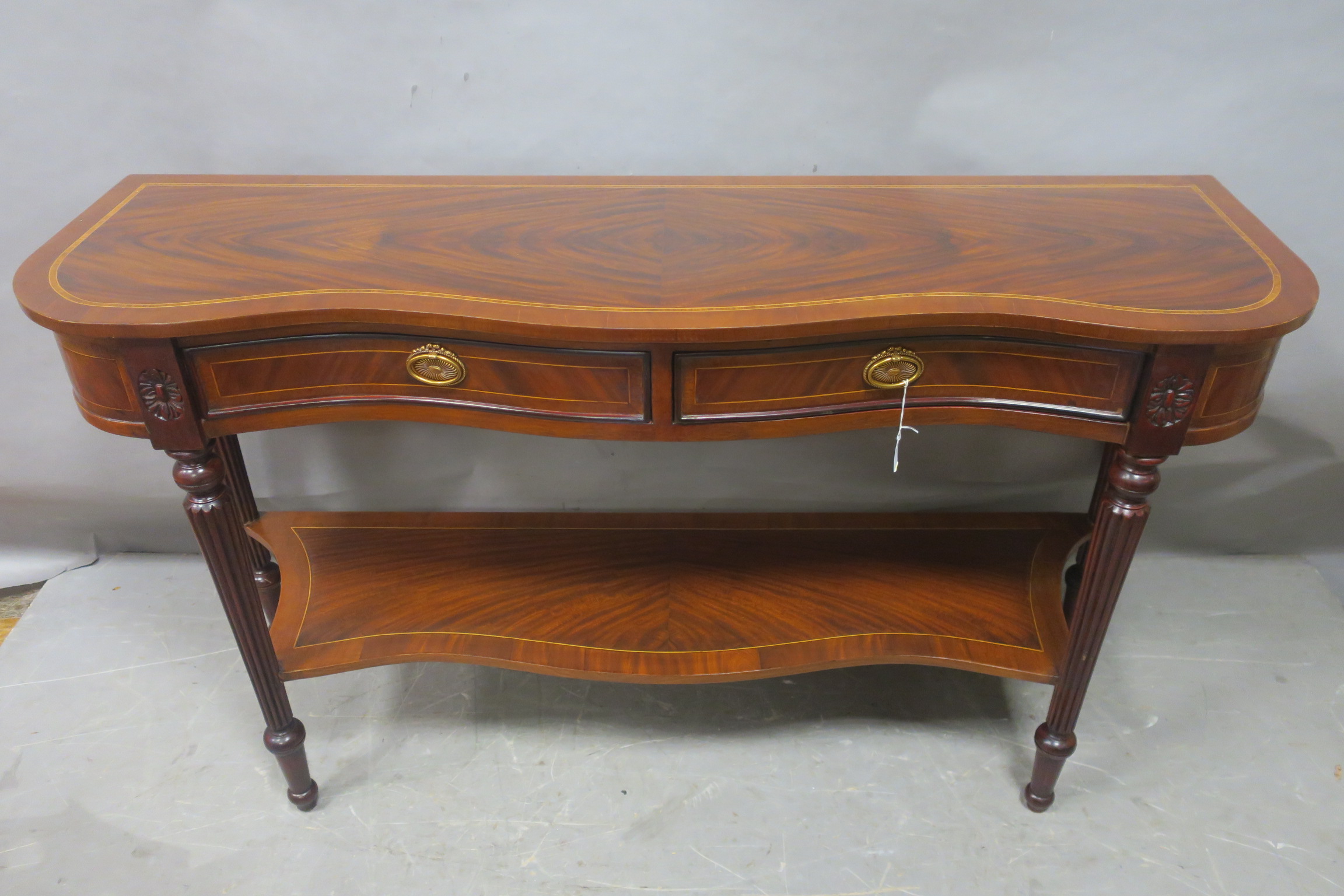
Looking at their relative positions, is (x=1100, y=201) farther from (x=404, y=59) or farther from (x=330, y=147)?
(x=330, y=147)

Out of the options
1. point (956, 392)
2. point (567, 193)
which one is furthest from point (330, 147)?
point (956, 392)

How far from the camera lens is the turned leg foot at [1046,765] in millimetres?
1533

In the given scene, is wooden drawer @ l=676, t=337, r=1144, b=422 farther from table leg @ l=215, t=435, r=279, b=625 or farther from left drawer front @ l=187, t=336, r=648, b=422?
table leg @ l=215, t=435, r=279, b=625

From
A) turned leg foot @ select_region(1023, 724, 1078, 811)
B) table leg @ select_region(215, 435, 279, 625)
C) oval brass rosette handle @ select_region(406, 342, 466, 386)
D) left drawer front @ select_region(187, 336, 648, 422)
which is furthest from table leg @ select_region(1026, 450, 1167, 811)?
table leg @ select_region(215, 435, 279, 625)

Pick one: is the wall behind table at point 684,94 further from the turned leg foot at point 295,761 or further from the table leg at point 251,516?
the turned leg foot at point 295,761

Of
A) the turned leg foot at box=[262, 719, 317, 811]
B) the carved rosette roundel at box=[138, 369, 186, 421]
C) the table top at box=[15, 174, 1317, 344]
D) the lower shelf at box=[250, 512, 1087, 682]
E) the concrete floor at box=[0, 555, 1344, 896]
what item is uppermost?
the table top at box=[15, 174, 1317, 344]

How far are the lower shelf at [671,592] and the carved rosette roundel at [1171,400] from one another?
50cm

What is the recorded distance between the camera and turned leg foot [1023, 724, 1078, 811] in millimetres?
1533

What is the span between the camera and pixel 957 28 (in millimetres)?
1604

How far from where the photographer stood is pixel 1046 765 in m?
1.56

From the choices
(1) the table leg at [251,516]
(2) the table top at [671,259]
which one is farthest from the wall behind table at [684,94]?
(1) the table leg at [251,516]

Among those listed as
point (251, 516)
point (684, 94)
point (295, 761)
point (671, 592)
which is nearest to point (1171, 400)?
point (671, 592)

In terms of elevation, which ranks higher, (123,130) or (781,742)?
(123,130)

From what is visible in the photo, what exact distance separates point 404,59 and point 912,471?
1270 millimetres
